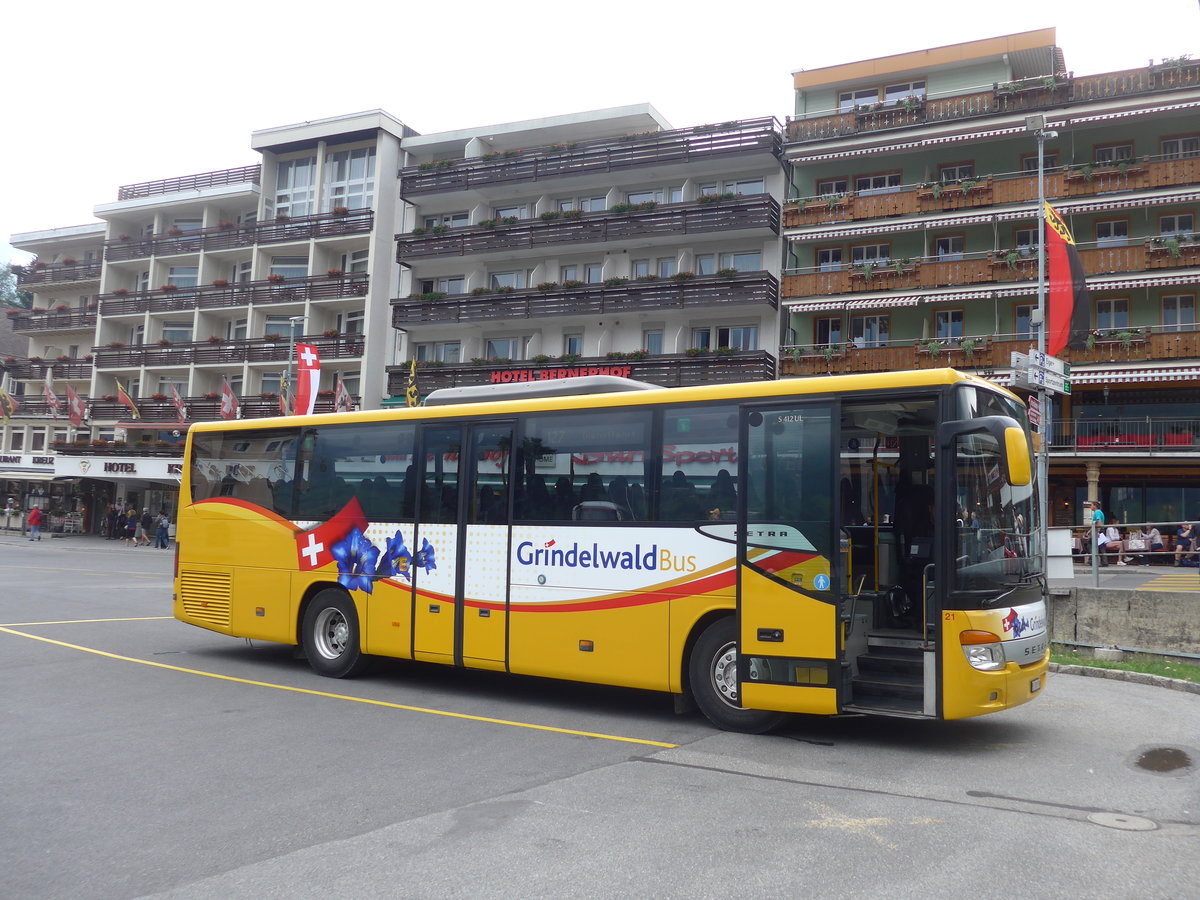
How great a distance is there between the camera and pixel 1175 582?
57.7 ft

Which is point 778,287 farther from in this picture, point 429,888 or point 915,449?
point 429,888

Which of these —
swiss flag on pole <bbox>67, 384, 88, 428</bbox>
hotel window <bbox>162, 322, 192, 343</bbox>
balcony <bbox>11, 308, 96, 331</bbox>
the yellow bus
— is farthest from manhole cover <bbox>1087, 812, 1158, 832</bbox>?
balcony <bbox>11, 308, 96, 331</bbox>

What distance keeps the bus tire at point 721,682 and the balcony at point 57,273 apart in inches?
2392

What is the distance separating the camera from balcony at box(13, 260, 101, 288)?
197 ft

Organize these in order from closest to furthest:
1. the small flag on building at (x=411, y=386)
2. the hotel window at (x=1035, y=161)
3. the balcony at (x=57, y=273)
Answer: the hotel window at (x=1035, y=161) → the small flag on building at (x=411, y=386) → the balcony at (x=57, y=273)

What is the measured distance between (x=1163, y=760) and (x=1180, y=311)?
30.5m

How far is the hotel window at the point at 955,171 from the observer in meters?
36.2

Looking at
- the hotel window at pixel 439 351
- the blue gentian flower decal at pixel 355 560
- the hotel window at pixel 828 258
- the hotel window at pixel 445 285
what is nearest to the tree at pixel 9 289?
the hotel window at pixel 445 285

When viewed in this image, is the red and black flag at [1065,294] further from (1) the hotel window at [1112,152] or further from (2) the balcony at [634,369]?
(1) the hotel window at [1112,152]

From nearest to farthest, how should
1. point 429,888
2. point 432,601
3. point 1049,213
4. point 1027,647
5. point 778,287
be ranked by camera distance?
A: point 429,888
point 1027,647
point 432,601
point 1049,213
point 778,287

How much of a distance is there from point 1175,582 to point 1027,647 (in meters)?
11.6

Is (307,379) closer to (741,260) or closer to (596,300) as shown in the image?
(596,300)

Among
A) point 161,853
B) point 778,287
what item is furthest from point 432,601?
point 778,287

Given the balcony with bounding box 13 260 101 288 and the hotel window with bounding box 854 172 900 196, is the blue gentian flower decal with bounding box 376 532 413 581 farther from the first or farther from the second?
the balcony with bounding box 13 260 101 288
